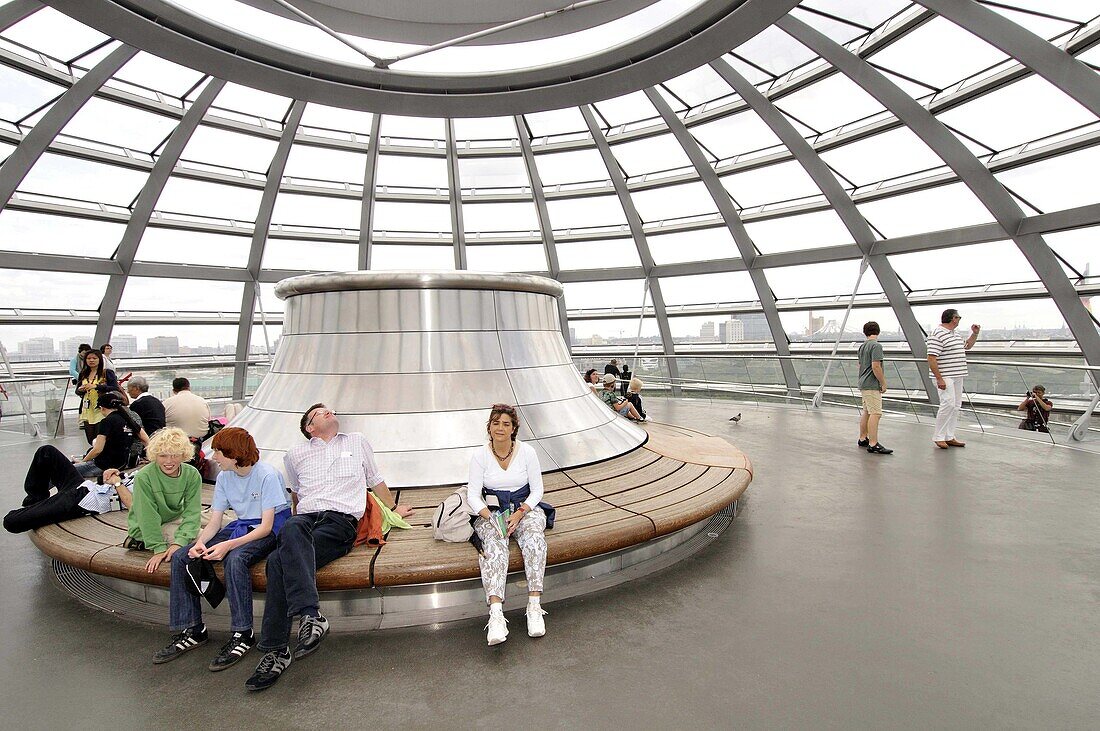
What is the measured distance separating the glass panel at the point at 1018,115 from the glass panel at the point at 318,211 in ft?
50.2

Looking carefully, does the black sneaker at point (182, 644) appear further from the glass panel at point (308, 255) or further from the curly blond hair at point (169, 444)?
the glass panel at point (308, 255)

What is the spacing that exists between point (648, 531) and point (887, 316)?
1435cm

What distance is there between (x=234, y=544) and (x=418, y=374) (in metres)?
2.45

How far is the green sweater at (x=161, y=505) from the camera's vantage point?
11.4ft

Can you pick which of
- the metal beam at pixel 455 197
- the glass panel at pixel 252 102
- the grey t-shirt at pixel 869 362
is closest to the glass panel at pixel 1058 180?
the grey t-shirt at pixel 869 362

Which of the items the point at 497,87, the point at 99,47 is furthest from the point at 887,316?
the point at 99,47

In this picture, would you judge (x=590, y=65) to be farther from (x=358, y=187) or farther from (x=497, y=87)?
(x=358, y=187)

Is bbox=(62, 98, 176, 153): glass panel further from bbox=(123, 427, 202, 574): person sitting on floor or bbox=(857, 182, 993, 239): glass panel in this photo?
bbox=(857, 182, 993, 239): glass panel

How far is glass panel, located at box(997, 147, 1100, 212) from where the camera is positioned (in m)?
10.5

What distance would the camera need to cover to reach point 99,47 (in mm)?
11172

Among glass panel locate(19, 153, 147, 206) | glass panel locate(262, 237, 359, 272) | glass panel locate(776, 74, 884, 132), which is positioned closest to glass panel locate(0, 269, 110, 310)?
glass panel locate(19, 153, 147, 206)

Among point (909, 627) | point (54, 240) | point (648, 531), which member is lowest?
point (909, 627)

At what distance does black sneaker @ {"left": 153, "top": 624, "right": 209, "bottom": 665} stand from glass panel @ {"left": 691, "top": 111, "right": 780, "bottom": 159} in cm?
1448

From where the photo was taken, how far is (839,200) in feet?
44.4
